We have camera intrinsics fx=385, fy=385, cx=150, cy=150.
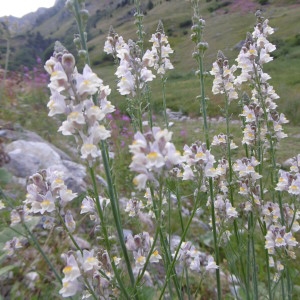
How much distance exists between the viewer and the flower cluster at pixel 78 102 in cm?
180

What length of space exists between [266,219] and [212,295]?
1.58 meters

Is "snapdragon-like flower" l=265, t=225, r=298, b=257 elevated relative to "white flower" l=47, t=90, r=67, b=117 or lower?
lower

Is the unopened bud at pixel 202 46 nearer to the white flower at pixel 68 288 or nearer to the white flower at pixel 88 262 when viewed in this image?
the white flower at pixel 88 262

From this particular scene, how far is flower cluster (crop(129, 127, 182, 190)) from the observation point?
1.70 m

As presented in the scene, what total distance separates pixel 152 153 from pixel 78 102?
1.49ft

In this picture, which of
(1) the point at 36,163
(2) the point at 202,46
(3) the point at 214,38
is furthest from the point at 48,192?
(3) the point at 214,38

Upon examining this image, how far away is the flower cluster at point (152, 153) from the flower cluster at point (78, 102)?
18 centimetres

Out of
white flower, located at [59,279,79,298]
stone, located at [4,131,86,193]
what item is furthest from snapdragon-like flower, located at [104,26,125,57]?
stone, located at [4,131,86,193]

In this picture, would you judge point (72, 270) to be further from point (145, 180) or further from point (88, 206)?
point (88, 206)

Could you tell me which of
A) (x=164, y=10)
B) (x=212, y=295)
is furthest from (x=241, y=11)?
(x=212, y=295)

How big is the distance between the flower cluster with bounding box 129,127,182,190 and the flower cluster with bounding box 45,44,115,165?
180mm

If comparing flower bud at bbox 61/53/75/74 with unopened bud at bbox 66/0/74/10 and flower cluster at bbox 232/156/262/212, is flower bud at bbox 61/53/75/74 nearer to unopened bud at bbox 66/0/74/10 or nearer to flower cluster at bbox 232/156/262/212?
unopened bud at bbox 66/0/74/10

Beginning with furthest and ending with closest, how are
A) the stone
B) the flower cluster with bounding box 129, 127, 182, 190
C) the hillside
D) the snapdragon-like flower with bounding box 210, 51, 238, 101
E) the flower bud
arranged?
1. the hillside
2. the stone
3. the snapdragon-like flower with bounding box 210, 51, 238, 101
4. the flower bud
5. the flower cluster with bounding box 129, 127, 182, 190

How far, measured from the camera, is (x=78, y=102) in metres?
1.85
